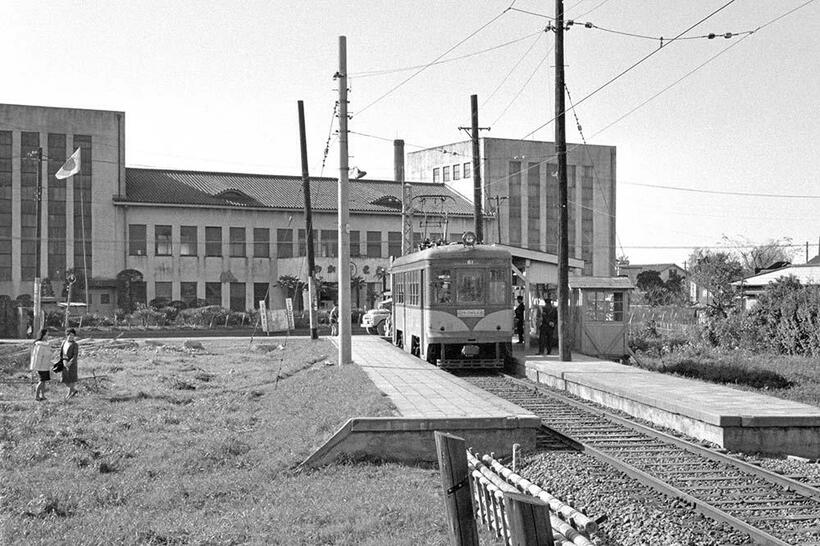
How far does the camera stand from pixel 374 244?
221 feet

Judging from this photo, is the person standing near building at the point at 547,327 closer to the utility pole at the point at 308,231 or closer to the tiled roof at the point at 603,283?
the tiled roof at the point at 603,283

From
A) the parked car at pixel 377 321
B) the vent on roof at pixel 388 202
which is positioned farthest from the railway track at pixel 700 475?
the vent on roof at pixel 388 202

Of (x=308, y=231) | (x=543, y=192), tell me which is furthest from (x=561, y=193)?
(x=543, y=192)

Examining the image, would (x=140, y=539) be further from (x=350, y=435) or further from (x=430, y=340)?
(x=430, y=340)

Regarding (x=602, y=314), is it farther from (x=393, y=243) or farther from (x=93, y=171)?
(x=93, y=171)

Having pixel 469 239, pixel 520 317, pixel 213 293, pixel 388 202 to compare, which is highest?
pixel 388 202

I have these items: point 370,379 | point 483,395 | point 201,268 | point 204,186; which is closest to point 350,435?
point 483,395

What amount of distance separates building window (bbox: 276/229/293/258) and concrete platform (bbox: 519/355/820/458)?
45679 mm

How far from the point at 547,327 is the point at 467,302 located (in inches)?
151

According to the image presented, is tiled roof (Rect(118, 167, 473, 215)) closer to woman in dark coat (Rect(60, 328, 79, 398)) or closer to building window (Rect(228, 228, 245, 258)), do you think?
building window (Rect(228, 228, 245, 258))

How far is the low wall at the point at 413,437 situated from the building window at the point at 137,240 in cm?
5182

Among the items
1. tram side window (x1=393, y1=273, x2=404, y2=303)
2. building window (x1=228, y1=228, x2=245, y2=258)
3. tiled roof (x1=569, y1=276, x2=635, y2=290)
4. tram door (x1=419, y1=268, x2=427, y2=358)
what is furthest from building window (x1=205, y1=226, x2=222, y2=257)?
tram door (x1=419, y1=268, x2=427, y2=358)

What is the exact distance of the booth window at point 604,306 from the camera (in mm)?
26188

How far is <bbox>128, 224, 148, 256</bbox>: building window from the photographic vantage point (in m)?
60.8
